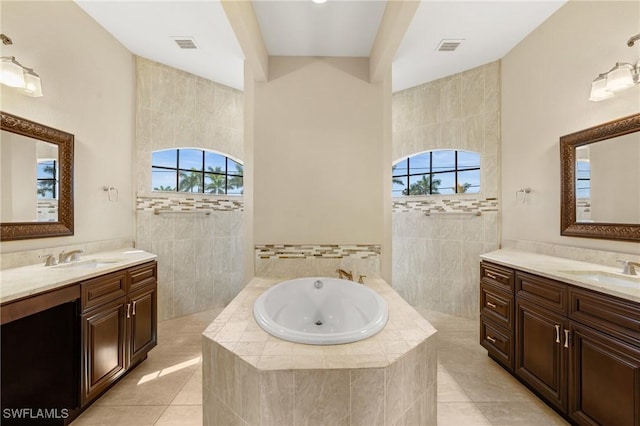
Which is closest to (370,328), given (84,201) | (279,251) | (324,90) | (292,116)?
(279,251)

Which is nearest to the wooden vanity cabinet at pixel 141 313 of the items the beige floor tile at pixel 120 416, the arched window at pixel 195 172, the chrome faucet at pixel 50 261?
the beige floor tile at pixel 120 416

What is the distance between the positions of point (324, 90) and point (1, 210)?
2.64 meters

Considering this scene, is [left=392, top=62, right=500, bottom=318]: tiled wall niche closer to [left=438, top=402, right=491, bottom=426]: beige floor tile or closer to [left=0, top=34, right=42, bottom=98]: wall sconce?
[left=438, top=402, right=491, bottom=426]: beige floor tile

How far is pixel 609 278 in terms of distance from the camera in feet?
5.61

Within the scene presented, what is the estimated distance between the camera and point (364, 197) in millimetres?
2756

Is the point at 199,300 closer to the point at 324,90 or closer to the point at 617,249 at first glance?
the point at 324,90

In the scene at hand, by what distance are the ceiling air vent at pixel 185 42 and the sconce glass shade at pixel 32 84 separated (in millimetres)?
1231

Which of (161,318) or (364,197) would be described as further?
(161,318)

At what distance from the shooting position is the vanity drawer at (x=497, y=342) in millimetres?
2093

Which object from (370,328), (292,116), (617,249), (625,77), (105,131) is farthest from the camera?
(292,116)

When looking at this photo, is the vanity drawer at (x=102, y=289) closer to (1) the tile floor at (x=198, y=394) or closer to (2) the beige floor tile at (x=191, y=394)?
(1) the tile floor at (x=198, y=394)

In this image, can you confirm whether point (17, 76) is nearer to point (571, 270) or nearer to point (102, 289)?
point (102, 289)

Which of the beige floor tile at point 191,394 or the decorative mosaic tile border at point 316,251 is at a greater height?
the decorative mosaic tile border at point 316,251

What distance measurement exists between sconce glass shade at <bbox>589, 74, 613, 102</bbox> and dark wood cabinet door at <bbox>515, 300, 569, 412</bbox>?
1.50 m
